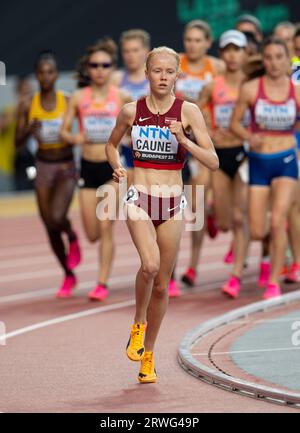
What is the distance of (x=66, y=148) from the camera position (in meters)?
14.5

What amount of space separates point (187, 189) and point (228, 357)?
517 centimetres

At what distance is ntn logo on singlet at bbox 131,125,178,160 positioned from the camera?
945 centimetres

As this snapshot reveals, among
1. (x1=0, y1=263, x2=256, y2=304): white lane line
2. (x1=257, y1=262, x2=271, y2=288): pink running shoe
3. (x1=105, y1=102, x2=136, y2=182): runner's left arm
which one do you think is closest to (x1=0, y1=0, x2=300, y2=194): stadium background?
(x1=0, y1=263, x2=256, y2=304): white lane line

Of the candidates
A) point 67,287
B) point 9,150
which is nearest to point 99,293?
point 67,287

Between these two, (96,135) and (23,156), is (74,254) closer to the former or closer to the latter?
(96,135)

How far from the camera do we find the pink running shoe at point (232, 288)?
45.2ft

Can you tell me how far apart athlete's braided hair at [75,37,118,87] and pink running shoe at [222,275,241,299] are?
97.5 inches

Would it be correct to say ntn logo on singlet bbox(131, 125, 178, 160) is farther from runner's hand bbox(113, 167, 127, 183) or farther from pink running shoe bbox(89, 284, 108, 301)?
pink running shoe bbox(89, 284, 108, 301)

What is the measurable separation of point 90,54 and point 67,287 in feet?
7.74

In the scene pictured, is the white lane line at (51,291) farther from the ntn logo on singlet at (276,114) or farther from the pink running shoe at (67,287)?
the ntn logo on singlet at (276,114)

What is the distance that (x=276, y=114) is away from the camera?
1333 cm

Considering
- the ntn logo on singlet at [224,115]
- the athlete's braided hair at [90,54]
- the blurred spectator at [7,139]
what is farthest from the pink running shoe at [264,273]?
the blurred spectator at [7,139]
